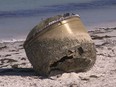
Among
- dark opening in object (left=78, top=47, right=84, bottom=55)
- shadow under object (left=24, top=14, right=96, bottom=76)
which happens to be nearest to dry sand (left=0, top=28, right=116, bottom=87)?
shadow under object (left=24, top=14, right=96, bottom=76)

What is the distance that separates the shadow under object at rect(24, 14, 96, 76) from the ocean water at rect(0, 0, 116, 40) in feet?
19.1

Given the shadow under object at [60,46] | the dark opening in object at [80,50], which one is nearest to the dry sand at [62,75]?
the shadow under object at [60,46]

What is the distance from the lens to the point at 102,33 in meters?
11.8

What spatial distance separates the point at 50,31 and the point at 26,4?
15377mm

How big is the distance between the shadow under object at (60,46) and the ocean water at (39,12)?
5.83 metres

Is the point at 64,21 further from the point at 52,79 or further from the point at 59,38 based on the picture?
the point at 52,79

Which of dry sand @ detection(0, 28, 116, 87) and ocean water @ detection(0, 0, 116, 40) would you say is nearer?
dry sand @ detection(0, 28, 116, 87)

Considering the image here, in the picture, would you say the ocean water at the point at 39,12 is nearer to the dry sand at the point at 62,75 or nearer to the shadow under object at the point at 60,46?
the dry sand at the point at 62,75

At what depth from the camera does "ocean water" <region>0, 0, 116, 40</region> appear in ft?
46.5

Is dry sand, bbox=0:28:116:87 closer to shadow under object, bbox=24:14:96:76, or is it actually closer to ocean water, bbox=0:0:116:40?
shadow under object, bbox=24:14:96:76

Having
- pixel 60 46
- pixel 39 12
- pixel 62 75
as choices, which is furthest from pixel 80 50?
pixel 39 12

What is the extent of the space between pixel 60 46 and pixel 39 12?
11.8m

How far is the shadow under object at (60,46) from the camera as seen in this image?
263 inches

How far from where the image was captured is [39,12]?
60.4ft
